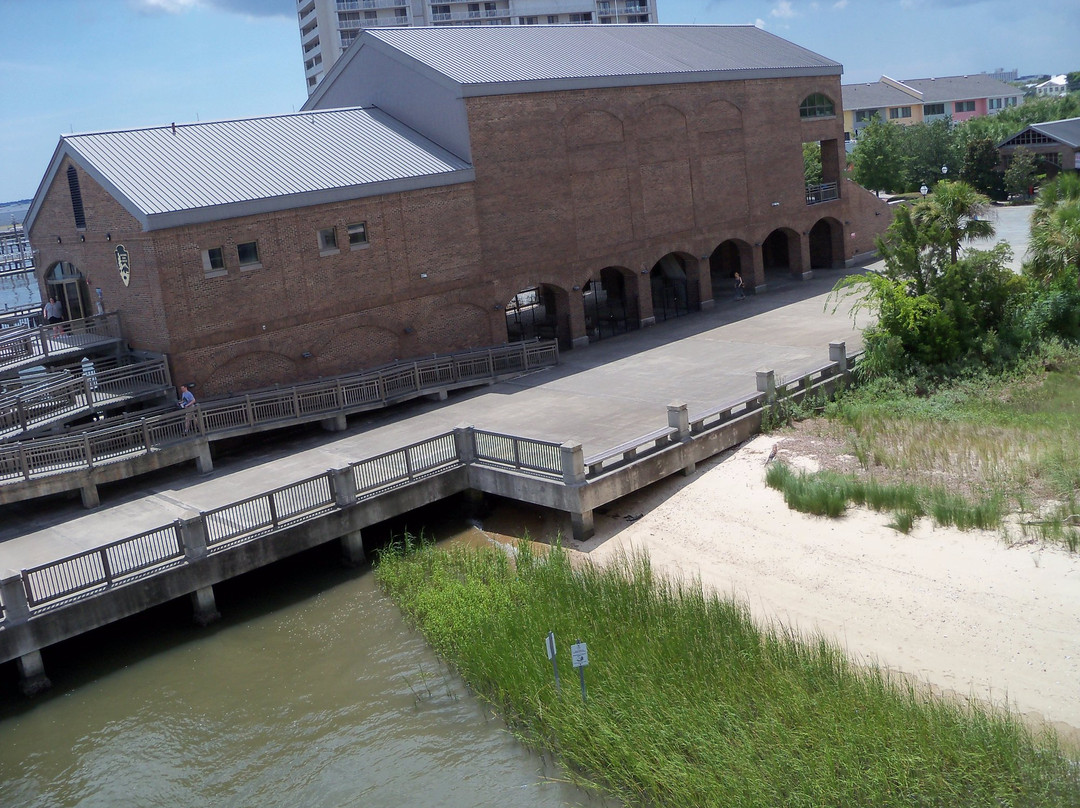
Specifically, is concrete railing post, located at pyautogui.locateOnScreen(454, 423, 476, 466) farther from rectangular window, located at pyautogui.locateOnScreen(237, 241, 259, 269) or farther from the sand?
rectangular window, located at pyautogui.locateOnScreen(237, 241, 259, 269)

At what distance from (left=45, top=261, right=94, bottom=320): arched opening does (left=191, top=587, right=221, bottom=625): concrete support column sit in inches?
580

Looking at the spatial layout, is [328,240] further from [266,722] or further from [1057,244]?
[1057,244]

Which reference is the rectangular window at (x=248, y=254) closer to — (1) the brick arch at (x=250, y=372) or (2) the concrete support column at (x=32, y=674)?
(1) the brick arch at (x=250, y=372)

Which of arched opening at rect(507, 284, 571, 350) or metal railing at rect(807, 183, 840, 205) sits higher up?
metal railing at rect(807, 183, 840, 205)

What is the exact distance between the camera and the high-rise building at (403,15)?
10075cm

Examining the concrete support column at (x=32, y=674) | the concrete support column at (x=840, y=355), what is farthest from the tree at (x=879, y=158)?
the concrete support column at (x=32, y=674)

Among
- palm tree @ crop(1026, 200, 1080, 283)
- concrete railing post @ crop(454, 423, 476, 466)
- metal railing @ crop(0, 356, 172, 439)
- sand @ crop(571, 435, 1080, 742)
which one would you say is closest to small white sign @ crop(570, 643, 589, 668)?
sand @ crop(571, 435, 1080, 742)

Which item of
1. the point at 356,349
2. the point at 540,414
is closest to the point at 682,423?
the point at 540,414

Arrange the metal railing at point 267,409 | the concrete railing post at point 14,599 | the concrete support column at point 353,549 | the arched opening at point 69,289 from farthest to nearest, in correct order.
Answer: the arched opening at point 69,289 < the metal railing at point 267,409 < the concrete support column at point 353,549 < the concrete railing post at point 14,599

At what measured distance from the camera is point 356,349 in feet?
103

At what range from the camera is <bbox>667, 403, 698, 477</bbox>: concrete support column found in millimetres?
25000

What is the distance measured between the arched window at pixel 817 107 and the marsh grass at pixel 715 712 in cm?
3429

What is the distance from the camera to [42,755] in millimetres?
16922

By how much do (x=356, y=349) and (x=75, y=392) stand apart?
8.23 meters
